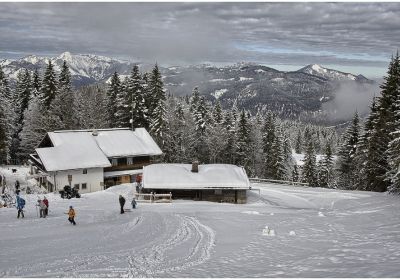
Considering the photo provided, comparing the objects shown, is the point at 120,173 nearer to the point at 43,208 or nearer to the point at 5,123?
the point at 5,123

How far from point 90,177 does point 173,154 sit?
895 inches

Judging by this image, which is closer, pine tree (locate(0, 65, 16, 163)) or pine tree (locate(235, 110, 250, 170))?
pine tree (locate(0, 65, 16, 163))

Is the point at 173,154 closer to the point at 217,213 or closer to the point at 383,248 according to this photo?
the point at 217,213

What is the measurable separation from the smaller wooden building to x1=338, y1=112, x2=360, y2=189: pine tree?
24896 mm

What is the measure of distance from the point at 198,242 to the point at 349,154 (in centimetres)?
4616

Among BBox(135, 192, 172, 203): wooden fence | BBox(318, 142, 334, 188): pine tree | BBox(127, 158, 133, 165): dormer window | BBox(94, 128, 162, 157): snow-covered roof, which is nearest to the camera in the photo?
BBox(135, 192, 172, 203): wooden fence

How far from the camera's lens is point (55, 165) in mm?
44438

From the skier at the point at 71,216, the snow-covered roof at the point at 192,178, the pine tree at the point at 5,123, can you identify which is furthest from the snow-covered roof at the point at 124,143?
the skier at the point at 71,216

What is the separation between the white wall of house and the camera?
4519 cm

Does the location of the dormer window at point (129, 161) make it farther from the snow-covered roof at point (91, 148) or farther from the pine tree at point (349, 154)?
the pine tree at point (349, 154)

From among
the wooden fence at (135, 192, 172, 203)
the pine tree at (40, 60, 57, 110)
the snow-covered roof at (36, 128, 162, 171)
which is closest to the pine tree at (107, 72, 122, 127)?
the pine tree at (40, 60, 57, 110)

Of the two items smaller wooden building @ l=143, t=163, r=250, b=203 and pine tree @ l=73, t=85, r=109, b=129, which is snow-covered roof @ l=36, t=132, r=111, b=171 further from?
pine tree @ l=73, t=85, r=109, b=129

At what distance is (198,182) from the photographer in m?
40.4

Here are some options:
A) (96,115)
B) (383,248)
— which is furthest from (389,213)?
(96,115)
